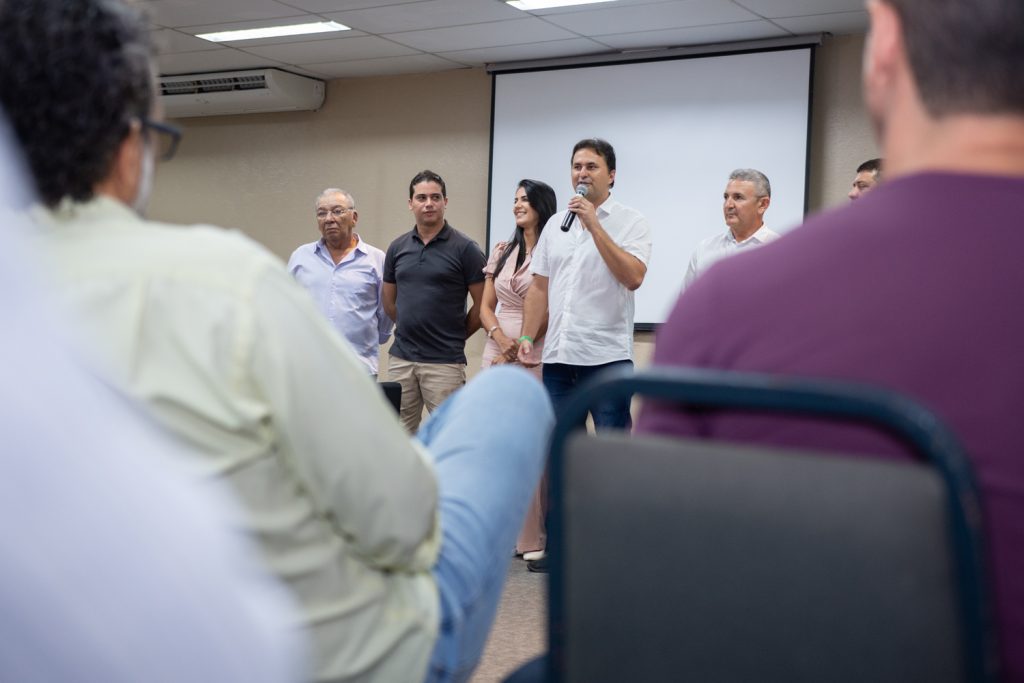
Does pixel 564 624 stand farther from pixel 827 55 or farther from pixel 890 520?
pixel 827 55

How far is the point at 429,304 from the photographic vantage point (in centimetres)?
421

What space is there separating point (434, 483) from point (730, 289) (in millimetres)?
422

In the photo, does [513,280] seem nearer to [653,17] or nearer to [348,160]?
[653,17]

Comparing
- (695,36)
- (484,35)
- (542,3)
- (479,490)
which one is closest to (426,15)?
(484,35)

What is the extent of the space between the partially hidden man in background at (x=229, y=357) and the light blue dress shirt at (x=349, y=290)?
126 inches

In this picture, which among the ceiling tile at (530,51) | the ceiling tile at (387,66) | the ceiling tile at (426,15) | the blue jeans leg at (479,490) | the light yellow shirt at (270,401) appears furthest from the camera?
the ceiling tile at (387,66)

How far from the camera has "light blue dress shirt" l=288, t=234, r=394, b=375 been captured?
423 cm

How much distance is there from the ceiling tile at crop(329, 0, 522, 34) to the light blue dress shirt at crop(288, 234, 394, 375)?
53.0 inches

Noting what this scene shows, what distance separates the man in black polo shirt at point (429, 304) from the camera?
420cm

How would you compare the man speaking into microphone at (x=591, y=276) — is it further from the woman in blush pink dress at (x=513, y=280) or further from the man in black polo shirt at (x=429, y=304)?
the man in black polo shirt at (x=429, y=304)

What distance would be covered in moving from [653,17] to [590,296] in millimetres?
2007

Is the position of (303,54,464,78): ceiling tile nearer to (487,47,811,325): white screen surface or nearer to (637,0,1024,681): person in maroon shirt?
(487,47,811,325): white screen surface

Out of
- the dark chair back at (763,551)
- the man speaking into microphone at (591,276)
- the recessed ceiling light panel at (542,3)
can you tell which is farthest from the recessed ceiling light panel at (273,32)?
the dark chair back at (763,551)

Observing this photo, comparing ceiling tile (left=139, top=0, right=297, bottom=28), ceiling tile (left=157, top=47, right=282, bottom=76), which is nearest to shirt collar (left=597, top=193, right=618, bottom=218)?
ceiling tile (left=139, top=0, right=297, bottom=28)
